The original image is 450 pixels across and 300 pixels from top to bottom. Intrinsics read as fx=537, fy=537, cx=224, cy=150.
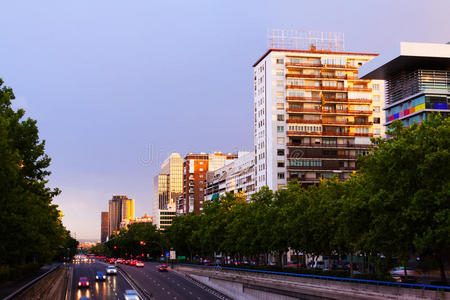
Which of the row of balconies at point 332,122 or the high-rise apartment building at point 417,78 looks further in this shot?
the row of balconies at point 332,122

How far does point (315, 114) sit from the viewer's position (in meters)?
147

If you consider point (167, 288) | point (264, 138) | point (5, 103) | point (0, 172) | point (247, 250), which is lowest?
point (167, 288)

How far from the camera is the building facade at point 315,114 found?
143125mm

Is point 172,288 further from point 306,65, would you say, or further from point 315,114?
point 306,65

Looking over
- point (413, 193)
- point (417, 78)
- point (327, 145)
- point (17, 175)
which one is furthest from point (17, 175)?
point (327, 145)

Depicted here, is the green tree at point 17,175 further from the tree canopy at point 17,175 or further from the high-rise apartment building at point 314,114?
the high-rise apartment building at point 314,114

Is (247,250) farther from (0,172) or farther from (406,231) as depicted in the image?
(0,172)

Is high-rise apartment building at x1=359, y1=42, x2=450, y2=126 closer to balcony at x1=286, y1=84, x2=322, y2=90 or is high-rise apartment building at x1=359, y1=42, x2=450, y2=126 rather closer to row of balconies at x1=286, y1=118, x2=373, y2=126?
row of balconies at x1=286, y1=118, x2=373, y2=126

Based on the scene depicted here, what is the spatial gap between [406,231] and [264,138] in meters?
108

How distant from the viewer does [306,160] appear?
14262 centimetres

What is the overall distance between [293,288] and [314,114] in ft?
300

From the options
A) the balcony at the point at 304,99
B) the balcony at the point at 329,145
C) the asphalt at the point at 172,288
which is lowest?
the asphalt at the point at 172,288

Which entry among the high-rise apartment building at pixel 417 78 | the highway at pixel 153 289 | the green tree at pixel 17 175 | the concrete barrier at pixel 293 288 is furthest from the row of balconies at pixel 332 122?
the green tree at pixel 17 175

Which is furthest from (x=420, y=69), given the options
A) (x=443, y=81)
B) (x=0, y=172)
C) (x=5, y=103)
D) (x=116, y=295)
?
(x=0, y=172)
